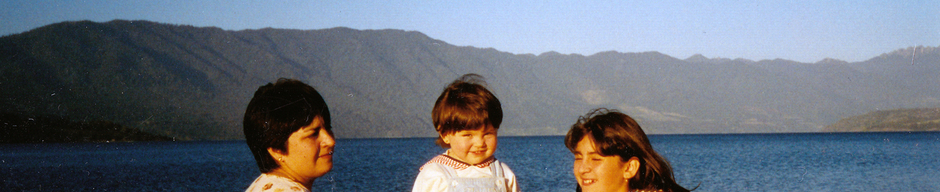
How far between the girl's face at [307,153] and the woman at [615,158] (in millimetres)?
1232

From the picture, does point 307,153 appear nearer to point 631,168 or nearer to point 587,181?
point 587,181

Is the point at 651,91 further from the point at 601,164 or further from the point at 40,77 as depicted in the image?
the point at 601,164

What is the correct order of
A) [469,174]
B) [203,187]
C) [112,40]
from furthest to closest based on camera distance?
[112,40]
[203,187]
[469,174]

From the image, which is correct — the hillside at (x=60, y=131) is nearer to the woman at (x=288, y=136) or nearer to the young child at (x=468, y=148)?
the young child at (x=468, y=148)

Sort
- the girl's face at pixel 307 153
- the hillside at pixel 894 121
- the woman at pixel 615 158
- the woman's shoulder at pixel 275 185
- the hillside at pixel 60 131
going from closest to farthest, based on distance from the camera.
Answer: the woman's shoulder at pixel 275 185 < the girl's face at pixel 307 153 < the woman at pixel 615 158 < the hillside at pixel 60 131 < the hillside at pixel 894 121

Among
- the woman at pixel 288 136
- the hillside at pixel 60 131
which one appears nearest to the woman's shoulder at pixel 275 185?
the woman at pixel 288 136

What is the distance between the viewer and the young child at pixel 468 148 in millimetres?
3270

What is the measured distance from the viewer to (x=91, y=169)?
49594 millimetres

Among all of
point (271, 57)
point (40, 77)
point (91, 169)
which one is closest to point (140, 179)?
point (91, 169)

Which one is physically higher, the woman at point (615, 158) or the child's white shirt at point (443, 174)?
the woman at point (615, 158)

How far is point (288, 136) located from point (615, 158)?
143 cm

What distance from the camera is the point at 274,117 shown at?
1995 millimetres

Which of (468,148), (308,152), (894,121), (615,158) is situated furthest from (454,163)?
(894,121)

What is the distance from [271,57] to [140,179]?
146m
